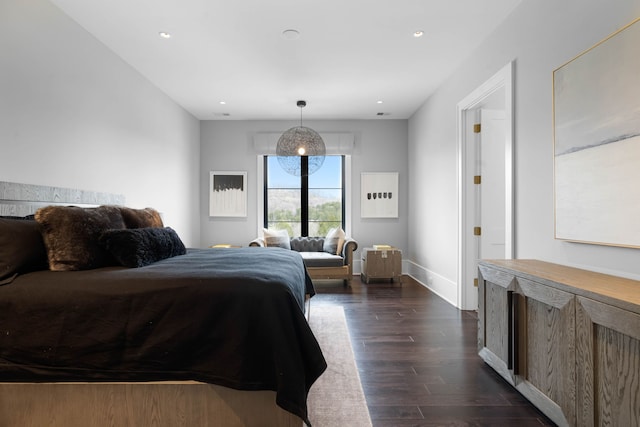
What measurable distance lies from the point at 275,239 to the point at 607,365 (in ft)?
15.0

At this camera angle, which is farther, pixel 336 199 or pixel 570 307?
pixel 336 199

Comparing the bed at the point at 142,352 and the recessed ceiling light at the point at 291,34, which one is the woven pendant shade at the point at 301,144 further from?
the bed at the point at 142,352

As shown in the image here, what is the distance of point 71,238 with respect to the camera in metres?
1.98

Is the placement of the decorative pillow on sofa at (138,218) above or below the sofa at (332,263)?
above

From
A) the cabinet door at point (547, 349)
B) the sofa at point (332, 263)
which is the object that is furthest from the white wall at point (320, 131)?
the cabinet door at point (547, 349)

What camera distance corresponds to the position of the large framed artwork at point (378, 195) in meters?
6.12

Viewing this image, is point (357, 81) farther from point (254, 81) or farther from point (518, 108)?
point (518, 108)

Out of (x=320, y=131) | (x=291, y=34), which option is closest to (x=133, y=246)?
(x=291, y=34)

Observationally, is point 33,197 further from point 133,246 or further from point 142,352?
point 142,352

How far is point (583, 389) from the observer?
4.96 ft

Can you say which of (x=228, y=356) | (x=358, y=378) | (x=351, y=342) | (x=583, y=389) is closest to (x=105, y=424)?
(x=228, y=356)

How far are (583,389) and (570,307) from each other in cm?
35

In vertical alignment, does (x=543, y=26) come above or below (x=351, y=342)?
above

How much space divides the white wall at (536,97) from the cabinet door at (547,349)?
1.40 ft
